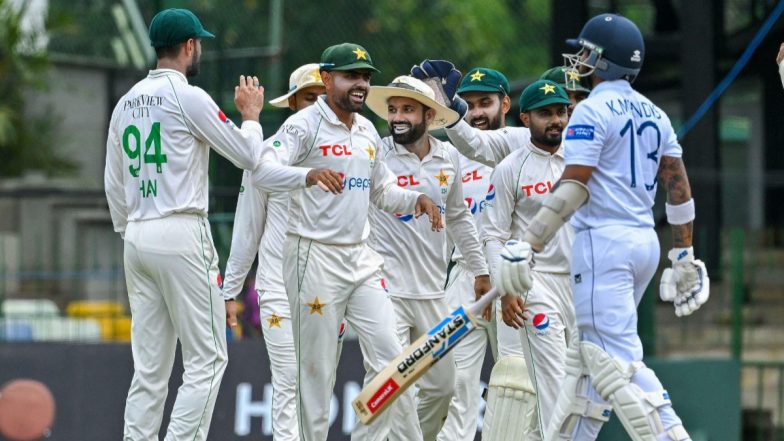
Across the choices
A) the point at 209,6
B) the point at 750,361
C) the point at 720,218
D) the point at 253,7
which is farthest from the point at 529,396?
the point at 253,7

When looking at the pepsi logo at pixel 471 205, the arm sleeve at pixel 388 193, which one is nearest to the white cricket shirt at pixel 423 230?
the arm sleeve at pixel 388 193

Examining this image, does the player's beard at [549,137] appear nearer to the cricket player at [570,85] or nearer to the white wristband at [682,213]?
the cricket player at [570,85]

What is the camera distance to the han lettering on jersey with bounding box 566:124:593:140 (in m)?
8.22

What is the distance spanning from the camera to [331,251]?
9.41 meters

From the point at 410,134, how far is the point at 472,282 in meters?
1.47

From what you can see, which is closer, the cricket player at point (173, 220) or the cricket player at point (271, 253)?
the cricket player at point (173, 220)

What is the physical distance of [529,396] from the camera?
34.2ft

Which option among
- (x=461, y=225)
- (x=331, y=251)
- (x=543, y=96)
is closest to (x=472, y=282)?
(x=461, y=225)

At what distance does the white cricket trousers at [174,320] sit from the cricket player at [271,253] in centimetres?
187

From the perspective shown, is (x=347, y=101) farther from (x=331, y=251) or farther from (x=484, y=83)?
(x=484, y=83)

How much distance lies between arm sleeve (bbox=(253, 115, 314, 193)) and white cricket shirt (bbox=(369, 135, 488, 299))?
963 millimetres

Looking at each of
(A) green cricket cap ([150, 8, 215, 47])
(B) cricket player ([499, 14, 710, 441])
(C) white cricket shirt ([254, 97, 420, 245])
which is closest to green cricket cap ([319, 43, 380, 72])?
(C) white cricket shirt ([254, 97, 420, 245])

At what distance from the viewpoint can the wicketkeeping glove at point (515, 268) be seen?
8156mm

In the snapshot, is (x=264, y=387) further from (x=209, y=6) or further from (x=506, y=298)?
(x=209, y=6)
